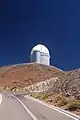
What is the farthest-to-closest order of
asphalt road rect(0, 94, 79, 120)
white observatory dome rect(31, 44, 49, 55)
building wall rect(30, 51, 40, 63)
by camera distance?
white observatory dome rect(31, 44, 49, 55) < building wall rect(30, 51, 40, 63) < asphalt road rect(0, 94, 79, 120)

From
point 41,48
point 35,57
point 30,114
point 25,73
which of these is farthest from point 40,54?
point 30,114

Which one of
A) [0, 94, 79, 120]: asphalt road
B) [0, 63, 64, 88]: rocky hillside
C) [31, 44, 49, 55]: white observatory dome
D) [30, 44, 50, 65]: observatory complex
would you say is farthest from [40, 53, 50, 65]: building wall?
[0, 94, 79, 120]: asphalt road

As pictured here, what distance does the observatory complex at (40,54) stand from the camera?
→ 137125mm

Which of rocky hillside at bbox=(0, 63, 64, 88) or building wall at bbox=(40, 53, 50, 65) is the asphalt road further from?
building wall at bbox=(40, 53, 50, 65)

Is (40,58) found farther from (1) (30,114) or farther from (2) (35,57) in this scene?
(1) (30,114)

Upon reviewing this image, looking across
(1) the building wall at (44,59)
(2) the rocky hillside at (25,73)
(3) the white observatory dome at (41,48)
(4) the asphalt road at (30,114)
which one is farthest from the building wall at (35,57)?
(4) the asphalt road at (30,114)

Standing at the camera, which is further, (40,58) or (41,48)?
(40,58)

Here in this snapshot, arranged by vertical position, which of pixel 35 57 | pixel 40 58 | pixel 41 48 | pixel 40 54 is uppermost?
pixel 41 48

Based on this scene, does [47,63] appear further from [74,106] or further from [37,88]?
[74,106]

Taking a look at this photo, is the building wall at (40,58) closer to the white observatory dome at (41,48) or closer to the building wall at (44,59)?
the building wall at (44,59)

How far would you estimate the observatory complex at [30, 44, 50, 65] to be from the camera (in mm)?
137125

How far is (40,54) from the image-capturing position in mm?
139750

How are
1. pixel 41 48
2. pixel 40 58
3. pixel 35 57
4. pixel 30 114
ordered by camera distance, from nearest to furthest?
pixel 30 114, pixel 41 48, pixel 35 57, pixel 40 58

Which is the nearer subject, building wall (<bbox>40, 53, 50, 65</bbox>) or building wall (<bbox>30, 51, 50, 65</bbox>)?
building wall (<bbox>30, 51, 50, 65</bbox>)
